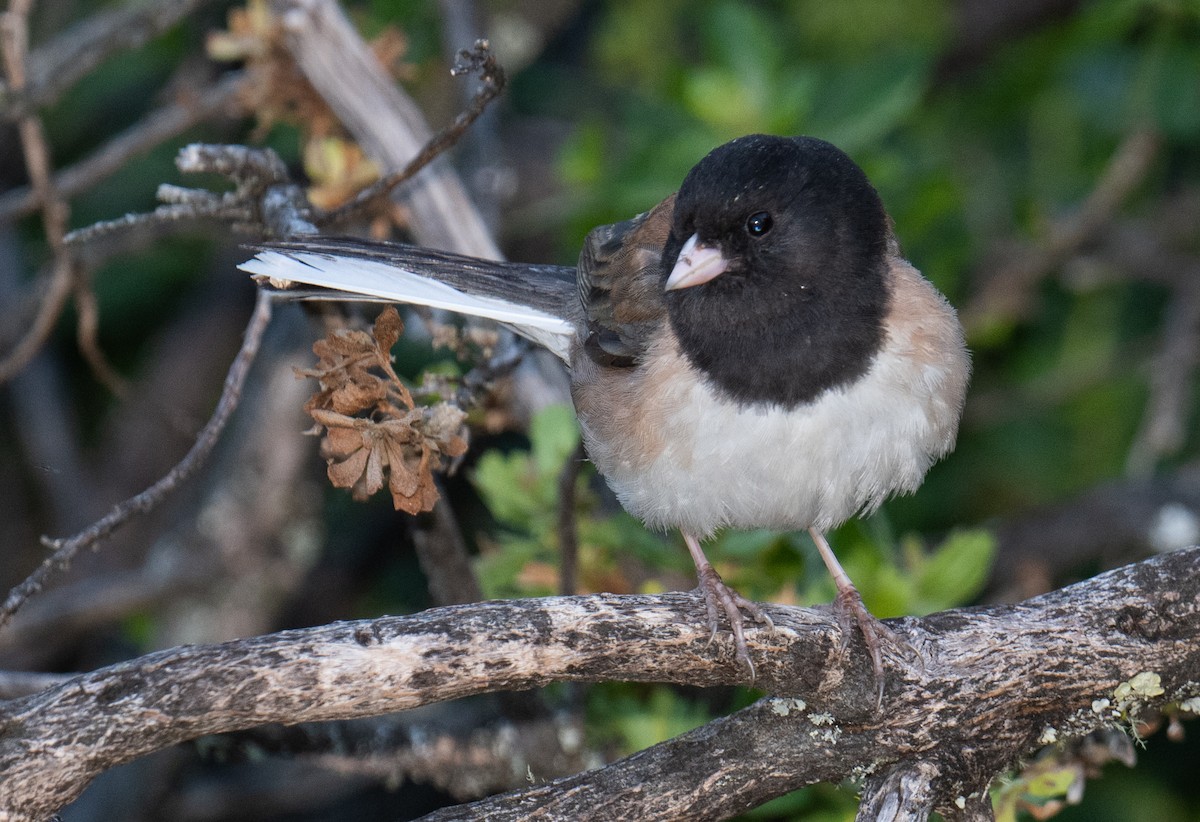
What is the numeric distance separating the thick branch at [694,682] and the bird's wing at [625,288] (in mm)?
567

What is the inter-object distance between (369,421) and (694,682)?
56 centimetres

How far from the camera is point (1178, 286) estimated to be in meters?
3.55

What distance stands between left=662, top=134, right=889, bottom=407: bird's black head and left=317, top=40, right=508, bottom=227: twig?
1.11 feet

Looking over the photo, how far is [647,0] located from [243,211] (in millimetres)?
1986

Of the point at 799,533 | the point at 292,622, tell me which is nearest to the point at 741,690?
the point at 799,533

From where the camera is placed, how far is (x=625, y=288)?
223 centimetres

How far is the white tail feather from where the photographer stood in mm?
1786

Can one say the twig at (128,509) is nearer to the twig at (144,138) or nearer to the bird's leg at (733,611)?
the bird's leg at (733,611)

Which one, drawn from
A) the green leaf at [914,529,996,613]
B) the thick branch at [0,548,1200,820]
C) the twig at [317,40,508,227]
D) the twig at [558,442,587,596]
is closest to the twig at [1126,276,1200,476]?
the green leaf at [914,529,996,613]

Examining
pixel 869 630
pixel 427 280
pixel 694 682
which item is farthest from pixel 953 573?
pixel 427 280

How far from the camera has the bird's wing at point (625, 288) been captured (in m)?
2.15

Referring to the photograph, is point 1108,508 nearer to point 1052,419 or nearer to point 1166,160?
point 1052,419

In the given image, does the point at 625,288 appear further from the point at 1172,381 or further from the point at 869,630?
the point at 1172,381

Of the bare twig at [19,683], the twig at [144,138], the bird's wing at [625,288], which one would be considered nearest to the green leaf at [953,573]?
the bird's wing at [625,288]
